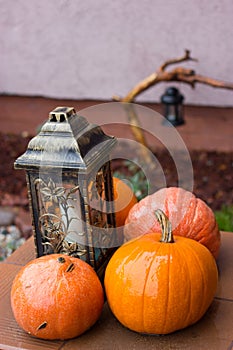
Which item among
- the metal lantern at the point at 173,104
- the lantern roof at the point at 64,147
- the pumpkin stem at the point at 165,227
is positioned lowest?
the metal lantern at the point at 173,104

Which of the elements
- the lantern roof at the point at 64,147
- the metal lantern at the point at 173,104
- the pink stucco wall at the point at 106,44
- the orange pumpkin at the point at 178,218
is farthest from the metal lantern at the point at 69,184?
the pink stucco wall at the point at 106,44

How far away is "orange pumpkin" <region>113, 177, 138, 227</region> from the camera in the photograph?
6.92ft

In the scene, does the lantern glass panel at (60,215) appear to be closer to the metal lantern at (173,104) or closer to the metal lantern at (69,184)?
the metal lantern at (69,184)

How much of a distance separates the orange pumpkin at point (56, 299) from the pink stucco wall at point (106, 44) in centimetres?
319

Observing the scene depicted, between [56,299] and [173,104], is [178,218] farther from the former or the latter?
[173,104]

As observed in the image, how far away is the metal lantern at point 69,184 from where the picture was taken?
5.73ft

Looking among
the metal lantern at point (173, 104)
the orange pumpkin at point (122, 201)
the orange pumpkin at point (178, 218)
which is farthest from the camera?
the metal lantern at point (173, 104)

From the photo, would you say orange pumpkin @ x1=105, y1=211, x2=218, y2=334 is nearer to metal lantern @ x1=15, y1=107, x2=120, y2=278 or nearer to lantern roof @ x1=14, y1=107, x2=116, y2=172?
metal lantern @ x1=15, y1=107, x2=120, y2=278

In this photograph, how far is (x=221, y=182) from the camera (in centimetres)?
448

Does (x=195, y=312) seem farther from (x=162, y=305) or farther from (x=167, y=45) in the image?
(x=167, y=45)

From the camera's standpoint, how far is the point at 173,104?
13.8 ft

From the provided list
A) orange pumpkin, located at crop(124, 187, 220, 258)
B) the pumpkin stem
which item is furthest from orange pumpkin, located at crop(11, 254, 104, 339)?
orange pumpkin, located at crop(124, 187, 220, 258)

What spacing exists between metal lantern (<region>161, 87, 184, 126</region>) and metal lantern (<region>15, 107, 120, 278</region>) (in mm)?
2312

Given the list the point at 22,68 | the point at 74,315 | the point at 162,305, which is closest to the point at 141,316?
the point at 162,305
